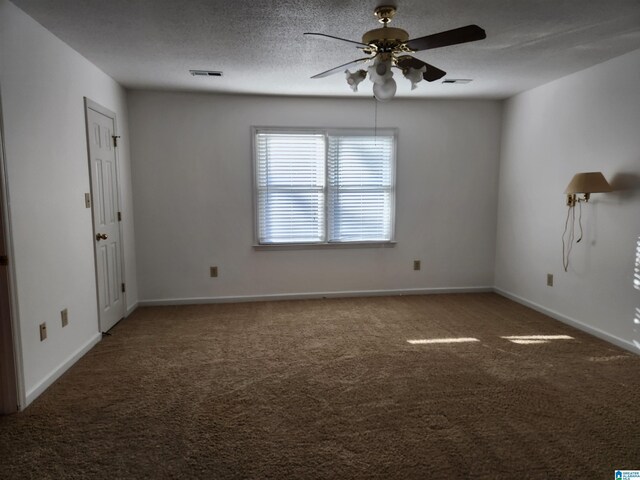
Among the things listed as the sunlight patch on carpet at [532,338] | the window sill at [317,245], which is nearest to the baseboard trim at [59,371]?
the window sill at [317,245]

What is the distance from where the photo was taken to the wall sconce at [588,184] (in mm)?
3426

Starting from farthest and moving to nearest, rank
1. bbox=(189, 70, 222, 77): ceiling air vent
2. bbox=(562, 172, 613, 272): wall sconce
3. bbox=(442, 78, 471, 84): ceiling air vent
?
bbox=(442, 78, 471, 84): ceiling air vent < bbox=(189, 70, 222, 77): ceiling air vent < bbox=(562, 172, 613, 272): wall sconce

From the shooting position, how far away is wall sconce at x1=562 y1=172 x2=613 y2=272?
3.45 m

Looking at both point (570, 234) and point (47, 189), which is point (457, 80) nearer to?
point (570, 234)

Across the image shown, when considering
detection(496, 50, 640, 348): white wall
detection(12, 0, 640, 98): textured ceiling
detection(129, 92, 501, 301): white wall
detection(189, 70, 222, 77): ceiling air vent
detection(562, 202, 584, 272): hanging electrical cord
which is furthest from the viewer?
detection(129, 92, 501, 301): white wall

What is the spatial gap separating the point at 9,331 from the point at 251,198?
283 centimetres

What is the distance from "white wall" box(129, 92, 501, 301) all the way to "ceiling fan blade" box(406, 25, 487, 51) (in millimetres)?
2693

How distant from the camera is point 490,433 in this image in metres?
2.20

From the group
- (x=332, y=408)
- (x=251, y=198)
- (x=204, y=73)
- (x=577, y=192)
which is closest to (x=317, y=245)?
(x=251, y=198)

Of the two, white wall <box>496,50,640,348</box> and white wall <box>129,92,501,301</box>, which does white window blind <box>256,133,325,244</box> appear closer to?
white wall <box>129,92,501,301</box>

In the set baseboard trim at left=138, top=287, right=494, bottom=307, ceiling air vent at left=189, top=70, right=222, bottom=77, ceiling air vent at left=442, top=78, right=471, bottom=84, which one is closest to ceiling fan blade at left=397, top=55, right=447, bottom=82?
ceiling air vent at left=442, top=78, right=471, bottom=84

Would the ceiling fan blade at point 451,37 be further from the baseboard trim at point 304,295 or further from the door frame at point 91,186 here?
the baseboard trim at point 304,295

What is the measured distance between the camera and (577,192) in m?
3.57

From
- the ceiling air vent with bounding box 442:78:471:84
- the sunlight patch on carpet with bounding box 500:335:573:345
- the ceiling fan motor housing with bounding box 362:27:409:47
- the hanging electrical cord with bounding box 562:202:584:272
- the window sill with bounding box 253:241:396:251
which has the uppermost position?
the ceiling air vent with bounding box 442:78:471:84
